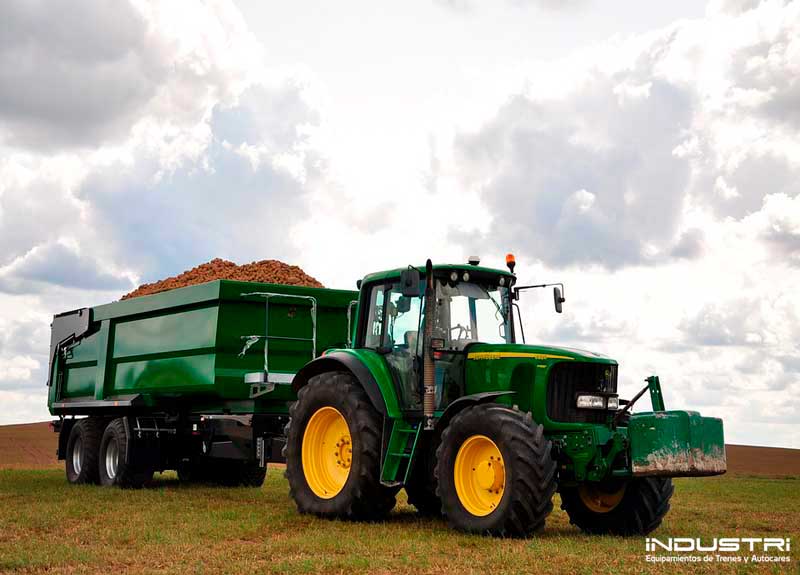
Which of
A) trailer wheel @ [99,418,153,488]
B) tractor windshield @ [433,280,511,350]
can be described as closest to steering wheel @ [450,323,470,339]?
tractor windshield @ [433,280,511,350]

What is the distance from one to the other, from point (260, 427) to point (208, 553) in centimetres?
457

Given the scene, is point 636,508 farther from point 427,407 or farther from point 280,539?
point 280,539

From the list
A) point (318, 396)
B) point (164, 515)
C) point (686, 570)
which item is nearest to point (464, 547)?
point (686, 570)

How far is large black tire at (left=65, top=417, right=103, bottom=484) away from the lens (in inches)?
670

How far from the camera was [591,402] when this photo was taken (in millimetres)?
10484

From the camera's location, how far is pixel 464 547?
9.36 meters

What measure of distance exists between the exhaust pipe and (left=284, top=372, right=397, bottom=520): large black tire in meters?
0.71

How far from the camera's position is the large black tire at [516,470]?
930 centimetres

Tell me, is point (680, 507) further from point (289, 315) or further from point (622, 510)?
point (289, 315)

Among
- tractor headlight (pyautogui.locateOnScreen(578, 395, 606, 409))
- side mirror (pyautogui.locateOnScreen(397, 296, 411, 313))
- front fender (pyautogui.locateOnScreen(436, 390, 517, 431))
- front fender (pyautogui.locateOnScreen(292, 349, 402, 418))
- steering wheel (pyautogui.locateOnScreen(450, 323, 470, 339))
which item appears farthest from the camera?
side mirror (pyautogui.locateOnScreen(397, 296, 411, 313))

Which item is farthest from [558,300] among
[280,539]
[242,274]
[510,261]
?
[242,274]

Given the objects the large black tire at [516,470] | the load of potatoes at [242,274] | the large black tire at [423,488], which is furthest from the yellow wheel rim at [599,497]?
the load of potatoes at [242,274]

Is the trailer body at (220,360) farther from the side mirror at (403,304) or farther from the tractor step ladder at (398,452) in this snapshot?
the tractor step ladder at (398,452)

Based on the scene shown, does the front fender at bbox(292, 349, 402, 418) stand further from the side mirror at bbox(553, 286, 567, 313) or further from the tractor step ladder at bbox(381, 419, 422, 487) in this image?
the side mirror at bbox(553, 286, 567, 313)
